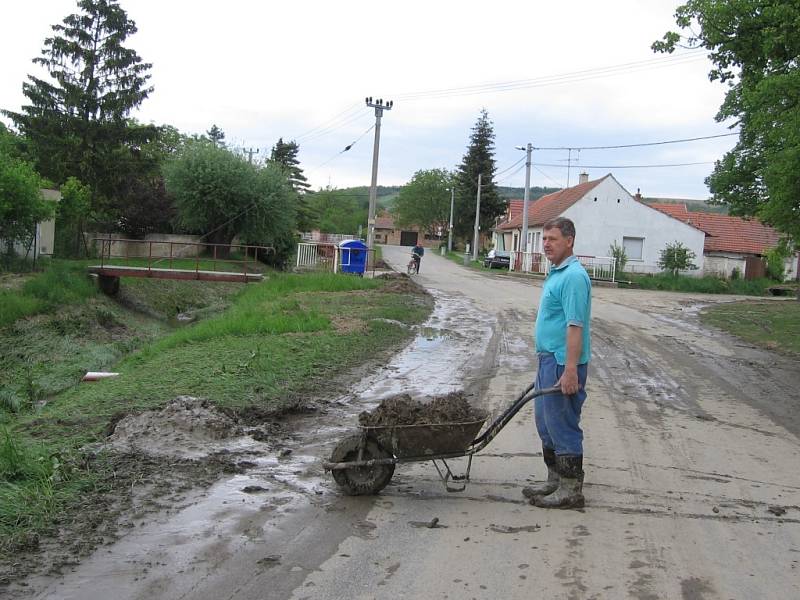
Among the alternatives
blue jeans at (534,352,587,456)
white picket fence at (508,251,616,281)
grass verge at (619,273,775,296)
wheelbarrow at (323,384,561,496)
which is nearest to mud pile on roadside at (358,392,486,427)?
wheelbarrow at (323,384,561,496)

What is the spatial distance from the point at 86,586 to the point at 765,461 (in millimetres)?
5582

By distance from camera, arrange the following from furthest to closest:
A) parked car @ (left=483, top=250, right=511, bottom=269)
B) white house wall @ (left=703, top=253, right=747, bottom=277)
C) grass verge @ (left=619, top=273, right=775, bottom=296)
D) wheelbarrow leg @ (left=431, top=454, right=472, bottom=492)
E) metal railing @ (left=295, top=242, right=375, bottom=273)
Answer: parked car @ (left=483, top=250, right=511, bottom=269), white house wall @ (left=703, top=253, right=747, bottom=277), grass verge @ (left=619, top=273, right=775, bottom=296), metal railing @ (left=295, top=242, right=375, bottom=273), wheelbarrow leg @ (left=431, top=454, right=472, bottom=492)

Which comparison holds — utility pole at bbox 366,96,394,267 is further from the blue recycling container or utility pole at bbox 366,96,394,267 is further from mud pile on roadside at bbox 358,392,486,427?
mud pile on roadside at bbox 358,392,486,427

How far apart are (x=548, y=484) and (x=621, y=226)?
43.5 metres

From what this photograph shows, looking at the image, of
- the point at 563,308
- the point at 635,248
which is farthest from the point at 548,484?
the point at 635,248

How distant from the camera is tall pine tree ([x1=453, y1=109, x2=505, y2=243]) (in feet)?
243

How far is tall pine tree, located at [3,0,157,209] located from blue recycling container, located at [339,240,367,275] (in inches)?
493

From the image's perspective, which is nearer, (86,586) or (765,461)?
(86,586)

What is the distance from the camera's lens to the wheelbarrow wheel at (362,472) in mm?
5477

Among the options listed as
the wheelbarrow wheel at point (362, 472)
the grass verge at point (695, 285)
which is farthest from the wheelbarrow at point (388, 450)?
the grass verge at point (695, 285)

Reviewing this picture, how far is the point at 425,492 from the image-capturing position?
222 inches

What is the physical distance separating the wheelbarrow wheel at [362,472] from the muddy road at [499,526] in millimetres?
100

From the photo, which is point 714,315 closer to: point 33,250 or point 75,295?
point 75,295

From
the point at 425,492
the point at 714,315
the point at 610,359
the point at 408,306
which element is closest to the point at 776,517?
the point at 425,492
